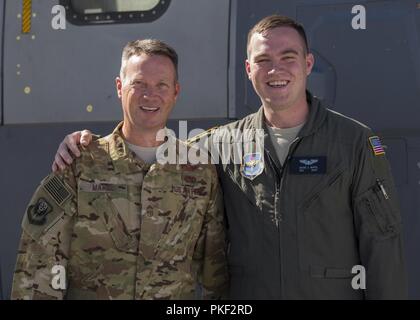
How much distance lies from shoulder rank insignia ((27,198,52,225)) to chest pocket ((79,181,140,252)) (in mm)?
115

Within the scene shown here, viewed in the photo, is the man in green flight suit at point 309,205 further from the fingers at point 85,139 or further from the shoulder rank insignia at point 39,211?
the shoulder rank insignia at point 39,211

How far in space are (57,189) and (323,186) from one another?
2.90 ft

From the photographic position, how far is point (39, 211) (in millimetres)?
2182

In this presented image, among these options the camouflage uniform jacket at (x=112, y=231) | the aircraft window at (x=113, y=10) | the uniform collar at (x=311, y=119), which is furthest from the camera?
the aircraft window at (x=113, y=10)

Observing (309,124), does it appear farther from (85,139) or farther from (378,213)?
(85,139)

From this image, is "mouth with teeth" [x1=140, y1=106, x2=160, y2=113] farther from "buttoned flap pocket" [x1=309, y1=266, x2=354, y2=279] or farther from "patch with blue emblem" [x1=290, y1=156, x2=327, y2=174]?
"buttoned flap pocket" [x1=309, y1=266, x2=354, y2=279]

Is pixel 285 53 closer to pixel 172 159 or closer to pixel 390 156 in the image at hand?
pixel 172 159

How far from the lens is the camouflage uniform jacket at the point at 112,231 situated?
2150mm

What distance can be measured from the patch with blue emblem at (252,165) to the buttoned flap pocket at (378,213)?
349mm

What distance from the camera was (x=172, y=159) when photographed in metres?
2.28

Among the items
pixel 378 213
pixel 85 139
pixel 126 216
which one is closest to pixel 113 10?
pixel 85 139

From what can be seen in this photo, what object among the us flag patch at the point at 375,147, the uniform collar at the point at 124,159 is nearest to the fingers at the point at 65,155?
the uniform collar at the point at 124,159

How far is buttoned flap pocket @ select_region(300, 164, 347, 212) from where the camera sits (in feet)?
7.23
